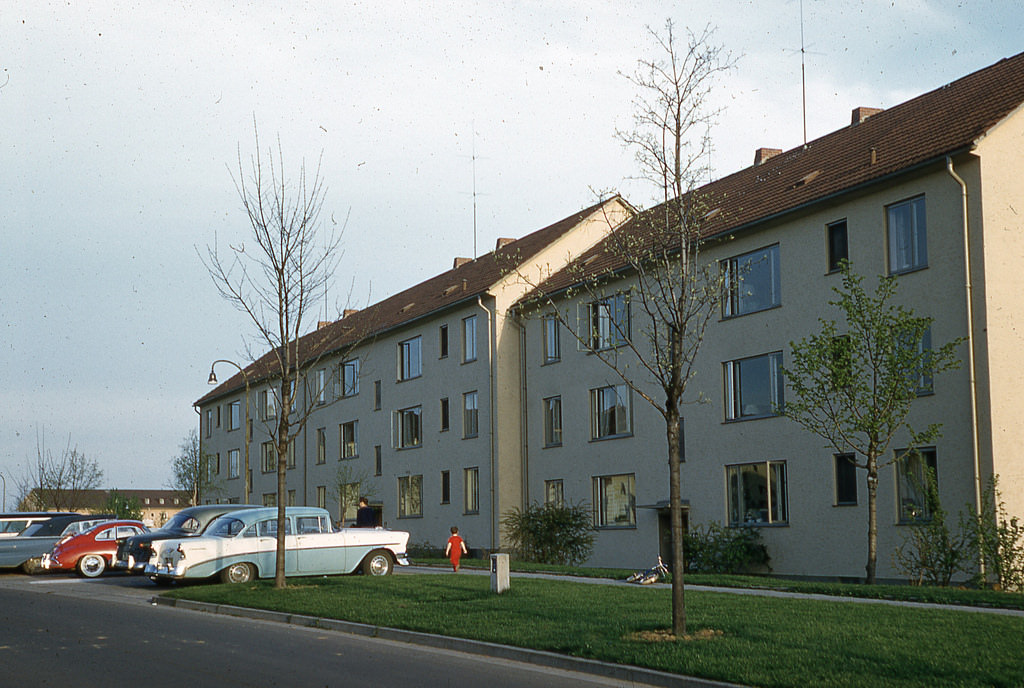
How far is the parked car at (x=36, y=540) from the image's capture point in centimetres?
2942

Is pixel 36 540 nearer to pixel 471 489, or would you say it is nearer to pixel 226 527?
pixel 226 527

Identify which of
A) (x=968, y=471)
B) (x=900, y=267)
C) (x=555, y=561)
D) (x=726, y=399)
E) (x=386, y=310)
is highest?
(x=386, y=310)

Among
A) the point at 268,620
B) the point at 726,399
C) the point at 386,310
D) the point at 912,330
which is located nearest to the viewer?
the point at 268,620

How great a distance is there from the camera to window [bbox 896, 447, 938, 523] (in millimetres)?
22016

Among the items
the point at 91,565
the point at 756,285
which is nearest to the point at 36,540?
the point at 91,565

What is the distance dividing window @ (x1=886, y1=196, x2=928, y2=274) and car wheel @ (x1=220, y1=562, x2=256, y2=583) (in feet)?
46.7

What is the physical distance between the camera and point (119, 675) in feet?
36.0

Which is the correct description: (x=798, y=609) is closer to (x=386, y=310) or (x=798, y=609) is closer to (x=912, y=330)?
(x=912, y=330)

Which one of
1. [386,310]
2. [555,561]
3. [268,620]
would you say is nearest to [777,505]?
[555,561]

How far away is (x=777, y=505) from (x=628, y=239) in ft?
42.6

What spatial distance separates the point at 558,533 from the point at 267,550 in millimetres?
11937

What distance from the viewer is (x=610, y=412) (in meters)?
32.6

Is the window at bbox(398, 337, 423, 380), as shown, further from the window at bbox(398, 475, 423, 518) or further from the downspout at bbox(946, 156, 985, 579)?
the downspout at bbox(946, 156, 985, 579)

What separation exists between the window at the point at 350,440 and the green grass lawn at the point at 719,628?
27838 mm
